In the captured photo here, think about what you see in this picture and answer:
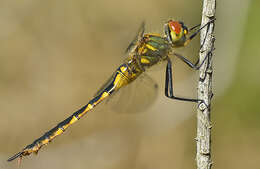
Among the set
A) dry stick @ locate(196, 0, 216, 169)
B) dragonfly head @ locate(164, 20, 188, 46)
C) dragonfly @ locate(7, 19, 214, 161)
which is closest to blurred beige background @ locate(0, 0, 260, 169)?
dragonfly @ locate(7, 19, 214, 161)

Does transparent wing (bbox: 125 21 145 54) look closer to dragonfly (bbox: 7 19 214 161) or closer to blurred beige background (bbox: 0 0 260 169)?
dragonfly (bbox: 7 19 214 161)

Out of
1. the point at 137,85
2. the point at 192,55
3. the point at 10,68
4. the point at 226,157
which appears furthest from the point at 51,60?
the point at 226,157

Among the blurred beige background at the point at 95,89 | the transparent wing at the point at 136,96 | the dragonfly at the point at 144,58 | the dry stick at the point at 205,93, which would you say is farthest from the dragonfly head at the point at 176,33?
the blurred beige background at the point at 95,89

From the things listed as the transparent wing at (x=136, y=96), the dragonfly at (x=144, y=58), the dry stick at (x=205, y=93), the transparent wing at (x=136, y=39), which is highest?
the transparent wing at (x=136, y=39)

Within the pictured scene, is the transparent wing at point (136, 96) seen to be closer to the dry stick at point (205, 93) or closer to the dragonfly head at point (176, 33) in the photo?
the dragonfly head at point (176, 33)

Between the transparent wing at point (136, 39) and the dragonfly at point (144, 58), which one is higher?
the transparent wing at point (136, 39)

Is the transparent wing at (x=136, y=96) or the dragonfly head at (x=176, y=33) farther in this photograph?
the transparent wing at (x=136, y=96)

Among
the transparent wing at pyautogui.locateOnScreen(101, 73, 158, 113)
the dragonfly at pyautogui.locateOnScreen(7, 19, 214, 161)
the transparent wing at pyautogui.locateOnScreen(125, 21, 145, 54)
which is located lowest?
the transparent wing at pyautogui.locateOnScreen(101, 73, 158, 113)
